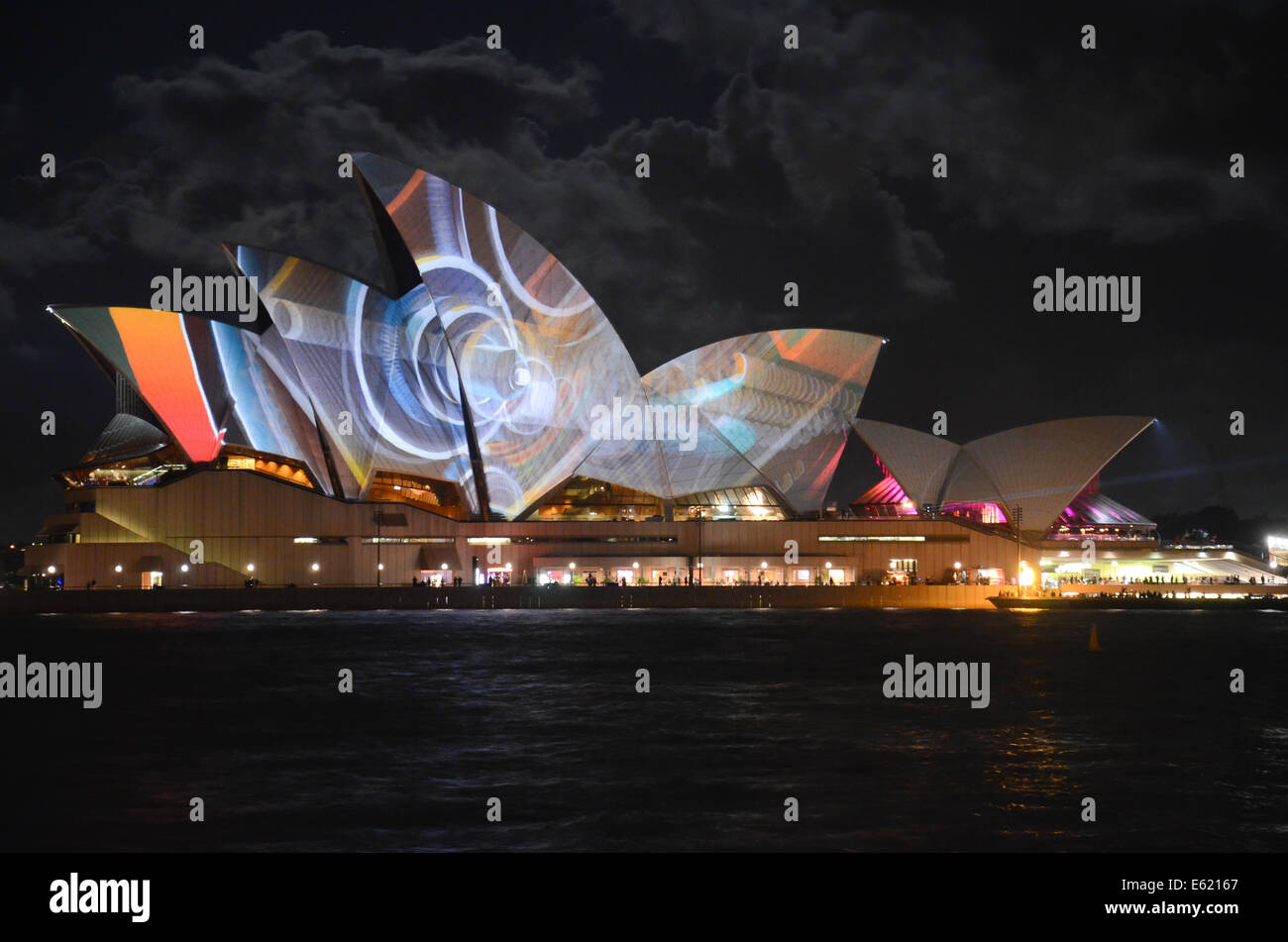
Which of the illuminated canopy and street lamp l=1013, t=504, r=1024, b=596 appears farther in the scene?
street lamp l=1013, t=504, r=1024, b=596

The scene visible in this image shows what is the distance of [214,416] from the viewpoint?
5506 centimetres

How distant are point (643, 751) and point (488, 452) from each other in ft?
135

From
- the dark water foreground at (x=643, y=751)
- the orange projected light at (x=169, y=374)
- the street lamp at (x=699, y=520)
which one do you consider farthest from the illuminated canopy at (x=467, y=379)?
the dark water foreground at (x=643, y=751)

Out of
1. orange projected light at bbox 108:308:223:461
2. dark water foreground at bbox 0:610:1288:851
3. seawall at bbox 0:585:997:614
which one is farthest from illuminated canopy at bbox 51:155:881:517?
dark water foreground at bbox 0:610:1288:851

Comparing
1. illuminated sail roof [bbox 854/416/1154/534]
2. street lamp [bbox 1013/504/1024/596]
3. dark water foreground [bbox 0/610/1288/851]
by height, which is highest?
illuminated sail roof [bbox 854/416/1154/534]

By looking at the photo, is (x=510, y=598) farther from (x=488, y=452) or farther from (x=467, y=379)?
(x=467, y=379)

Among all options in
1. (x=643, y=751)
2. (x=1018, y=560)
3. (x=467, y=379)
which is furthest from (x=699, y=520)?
(x=643, y=751)

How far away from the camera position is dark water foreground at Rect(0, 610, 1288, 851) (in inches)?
501

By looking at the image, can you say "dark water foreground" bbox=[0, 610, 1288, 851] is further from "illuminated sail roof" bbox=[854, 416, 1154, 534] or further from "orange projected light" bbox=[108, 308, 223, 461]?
"illuminated sail roof" bbox=[854, 416, 1154, 534]

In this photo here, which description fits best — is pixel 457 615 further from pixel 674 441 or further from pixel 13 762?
pixel 13 762

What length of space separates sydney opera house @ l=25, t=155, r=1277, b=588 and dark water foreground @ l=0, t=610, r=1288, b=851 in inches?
816

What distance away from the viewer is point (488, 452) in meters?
57.5
